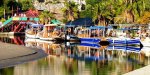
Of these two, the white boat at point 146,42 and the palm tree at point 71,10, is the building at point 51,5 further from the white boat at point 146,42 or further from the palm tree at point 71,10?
the white boat at point 146,42

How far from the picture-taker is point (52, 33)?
105812mm

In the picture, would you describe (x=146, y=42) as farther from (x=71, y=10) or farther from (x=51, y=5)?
(x=51, y=5)

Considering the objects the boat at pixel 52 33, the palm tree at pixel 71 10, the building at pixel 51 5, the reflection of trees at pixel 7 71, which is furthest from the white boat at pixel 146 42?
the building at pixel 51 5

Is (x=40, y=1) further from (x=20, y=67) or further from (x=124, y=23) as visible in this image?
(x=20, y=67)

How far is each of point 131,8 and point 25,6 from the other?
74357 millimetres

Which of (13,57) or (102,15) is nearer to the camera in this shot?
(13,57)

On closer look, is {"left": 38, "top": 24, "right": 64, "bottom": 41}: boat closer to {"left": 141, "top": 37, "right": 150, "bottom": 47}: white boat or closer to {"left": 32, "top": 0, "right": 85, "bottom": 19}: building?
{"left": 141, "top": 37, "right": 150, "bottom": 47}: white boat

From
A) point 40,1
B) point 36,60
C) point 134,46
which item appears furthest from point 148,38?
point 40,1

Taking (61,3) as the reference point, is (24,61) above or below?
below

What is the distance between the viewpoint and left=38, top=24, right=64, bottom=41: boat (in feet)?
338

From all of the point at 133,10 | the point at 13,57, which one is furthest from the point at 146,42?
the point at 13,57

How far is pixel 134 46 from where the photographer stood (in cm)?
8525

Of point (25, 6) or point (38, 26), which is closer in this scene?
point (38, 26)

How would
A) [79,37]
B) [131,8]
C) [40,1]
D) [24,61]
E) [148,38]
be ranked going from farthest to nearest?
[40,1] < [131,8] < [79,37] < [148,38] < [24,61]
